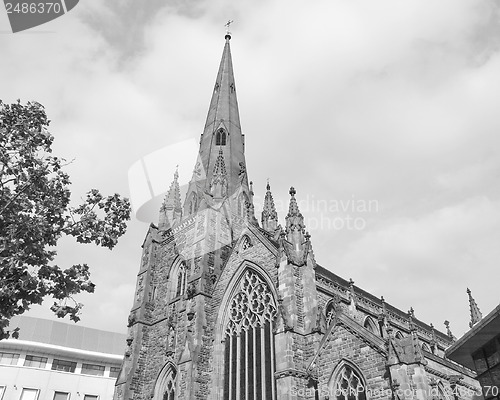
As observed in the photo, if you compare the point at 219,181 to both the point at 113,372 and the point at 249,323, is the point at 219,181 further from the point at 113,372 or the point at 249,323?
the point at 113,372

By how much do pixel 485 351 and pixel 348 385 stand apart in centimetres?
581

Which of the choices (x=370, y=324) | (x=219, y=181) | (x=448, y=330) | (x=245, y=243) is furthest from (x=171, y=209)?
(x=448, y=330)

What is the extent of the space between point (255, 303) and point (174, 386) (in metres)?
5.22

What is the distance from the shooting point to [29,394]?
31781 millimetres

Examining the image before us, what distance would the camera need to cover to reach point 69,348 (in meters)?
34.8

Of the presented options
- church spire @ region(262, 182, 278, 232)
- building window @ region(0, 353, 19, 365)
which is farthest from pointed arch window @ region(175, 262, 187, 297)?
building window @ region(0, 353, 19, 365)

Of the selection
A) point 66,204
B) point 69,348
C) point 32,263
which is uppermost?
point 69,348

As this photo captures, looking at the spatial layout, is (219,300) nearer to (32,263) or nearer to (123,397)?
(123,397)

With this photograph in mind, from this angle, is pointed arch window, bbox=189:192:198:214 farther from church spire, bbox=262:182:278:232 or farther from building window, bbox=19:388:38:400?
building window, bbox=19:388:38:400

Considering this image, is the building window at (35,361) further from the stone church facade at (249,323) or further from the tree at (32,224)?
the tree at (32,224)

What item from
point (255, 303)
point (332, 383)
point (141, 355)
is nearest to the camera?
point (332, 383)

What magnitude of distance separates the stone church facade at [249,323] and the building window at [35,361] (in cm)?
1497

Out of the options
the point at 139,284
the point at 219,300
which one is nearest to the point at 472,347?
the point at 219,300

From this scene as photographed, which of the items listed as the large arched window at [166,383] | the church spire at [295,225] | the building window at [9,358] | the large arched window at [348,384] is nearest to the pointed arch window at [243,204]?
the church spire at [295,225]
